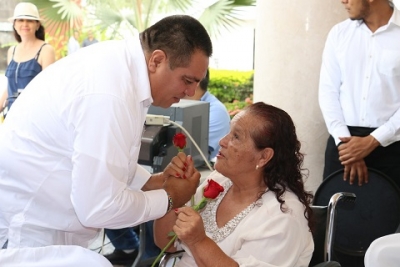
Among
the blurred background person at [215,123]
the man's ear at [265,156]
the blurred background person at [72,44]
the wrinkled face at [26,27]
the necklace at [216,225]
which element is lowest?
the blurred background person at [72,44]

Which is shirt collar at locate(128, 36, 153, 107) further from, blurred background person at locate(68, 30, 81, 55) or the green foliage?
blurred background person at locate(68, 30, 81, 55)

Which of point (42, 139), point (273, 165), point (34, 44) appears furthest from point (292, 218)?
point (34, 44)

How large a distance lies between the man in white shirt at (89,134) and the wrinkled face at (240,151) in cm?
28

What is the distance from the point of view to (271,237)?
1947 millimetres

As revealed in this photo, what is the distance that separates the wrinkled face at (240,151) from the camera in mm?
2137

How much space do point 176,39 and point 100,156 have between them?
445 millimetres

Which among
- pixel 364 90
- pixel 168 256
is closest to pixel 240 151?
pixel 168 256

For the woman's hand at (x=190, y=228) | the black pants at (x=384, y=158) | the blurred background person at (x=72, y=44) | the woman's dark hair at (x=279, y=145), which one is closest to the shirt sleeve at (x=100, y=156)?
the woman's hand at (x=190, y=228)

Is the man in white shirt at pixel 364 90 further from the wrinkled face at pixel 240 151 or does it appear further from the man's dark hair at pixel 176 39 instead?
the man's dark hair at pixel 176 39

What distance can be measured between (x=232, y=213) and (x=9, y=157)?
0.81 meters

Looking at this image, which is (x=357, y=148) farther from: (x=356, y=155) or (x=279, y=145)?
(x=279, y=145)

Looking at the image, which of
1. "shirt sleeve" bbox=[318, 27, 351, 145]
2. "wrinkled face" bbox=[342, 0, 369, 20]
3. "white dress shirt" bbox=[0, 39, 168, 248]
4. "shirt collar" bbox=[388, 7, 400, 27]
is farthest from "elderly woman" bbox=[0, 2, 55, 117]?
"white dress shirt" bbox=[0, 39, 168, 248]

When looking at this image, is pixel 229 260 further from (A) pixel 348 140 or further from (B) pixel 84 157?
(A) pixel 348 140

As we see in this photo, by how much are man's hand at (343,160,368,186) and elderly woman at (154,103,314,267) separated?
0.92m
